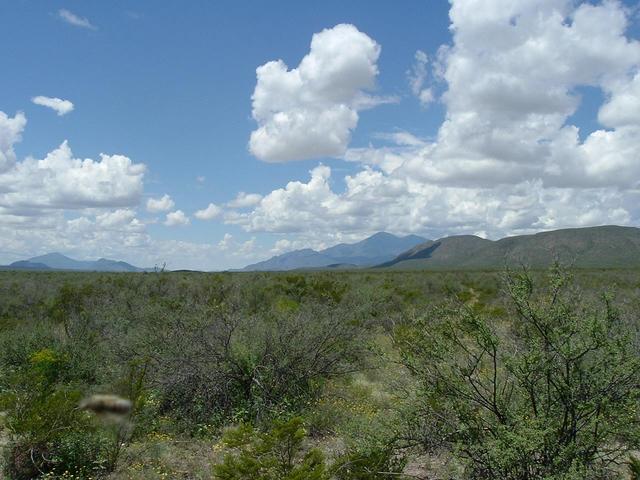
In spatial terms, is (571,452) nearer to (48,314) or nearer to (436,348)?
(436,348)

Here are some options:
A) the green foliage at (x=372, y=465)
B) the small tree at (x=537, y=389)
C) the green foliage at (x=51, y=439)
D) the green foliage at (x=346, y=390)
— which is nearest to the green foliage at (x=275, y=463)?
the green foliage at (x=346, y=390)

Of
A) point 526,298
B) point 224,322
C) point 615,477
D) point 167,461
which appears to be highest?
point 526,298

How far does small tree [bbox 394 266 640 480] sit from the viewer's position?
4.80 metres

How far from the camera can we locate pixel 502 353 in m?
5.28

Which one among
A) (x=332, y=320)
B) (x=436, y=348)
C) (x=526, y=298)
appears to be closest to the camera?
(x=526, y=298)

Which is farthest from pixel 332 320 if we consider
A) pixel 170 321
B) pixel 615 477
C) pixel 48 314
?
pixel 48 314

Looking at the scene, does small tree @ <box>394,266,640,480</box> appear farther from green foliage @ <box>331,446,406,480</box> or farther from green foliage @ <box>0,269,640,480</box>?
green foliage @ <box>331,446,406,480</box>

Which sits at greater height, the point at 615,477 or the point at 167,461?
the point at 615,477

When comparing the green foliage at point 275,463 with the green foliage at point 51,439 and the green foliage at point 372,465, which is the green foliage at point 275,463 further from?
the green foliage at point 51,439

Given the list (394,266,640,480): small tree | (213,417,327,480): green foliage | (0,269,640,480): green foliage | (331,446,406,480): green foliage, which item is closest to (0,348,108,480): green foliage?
(0,269,640,480): green foliage

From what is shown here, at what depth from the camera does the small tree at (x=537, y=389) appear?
4.80m

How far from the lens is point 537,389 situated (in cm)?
531

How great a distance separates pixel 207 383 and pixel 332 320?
117 inches

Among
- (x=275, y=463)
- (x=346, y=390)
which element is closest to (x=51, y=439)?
(x=275, y=463)
